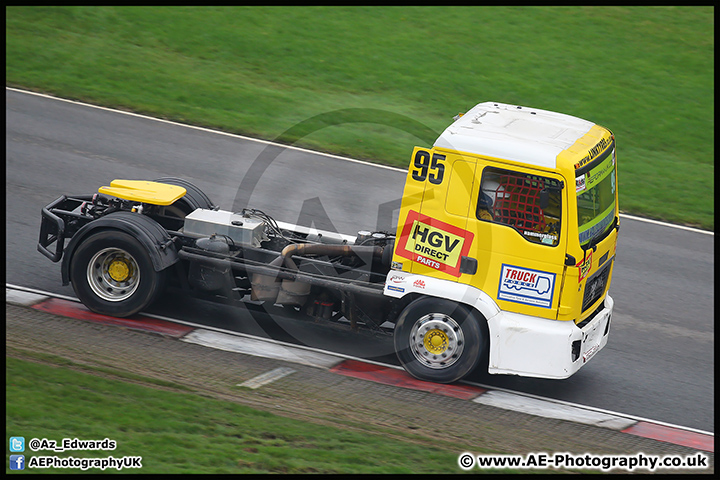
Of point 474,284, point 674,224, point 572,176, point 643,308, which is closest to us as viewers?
point 572,176

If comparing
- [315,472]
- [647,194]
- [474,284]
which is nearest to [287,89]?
[647,194]

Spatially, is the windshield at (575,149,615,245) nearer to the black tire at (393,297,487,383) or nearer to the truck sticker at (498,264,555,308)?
the truck sticker at (498,264,555,308)

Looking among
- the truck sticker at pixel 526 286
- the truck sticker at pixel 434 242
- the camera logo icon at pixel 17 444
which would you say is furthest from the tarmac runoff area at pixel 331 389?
the camera logo icon at pixel 17 444

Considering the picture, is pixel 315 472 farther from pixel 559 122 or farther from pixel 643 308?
pixel 643 308

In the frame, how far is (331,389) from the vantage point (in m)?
8.78

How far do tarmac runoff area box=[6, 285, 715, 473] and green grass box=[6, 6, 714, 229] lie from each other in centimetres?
716

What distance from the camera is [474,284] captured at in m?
8.65

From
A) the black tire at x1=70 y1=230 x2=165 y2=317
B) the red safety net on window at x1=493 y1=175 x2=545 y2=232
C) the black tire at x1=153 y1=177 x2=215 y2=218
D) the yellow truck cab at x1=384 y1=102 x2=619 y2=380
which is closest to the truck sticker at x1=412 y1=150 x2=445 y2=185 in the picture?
the yellow truck cab at x1=384 y1=102 x2=619 y2=380

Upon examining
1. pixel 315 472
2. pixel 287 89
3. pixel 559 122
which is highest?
pixel 287 89

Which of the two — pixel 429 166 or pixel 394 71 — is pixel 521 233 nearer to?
pixel 429 166

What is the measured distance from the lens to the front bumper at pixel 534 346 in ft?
27.9

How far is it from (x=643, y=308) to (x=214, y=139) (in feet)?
28.6

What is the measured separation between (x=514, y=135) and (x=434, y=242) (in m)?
1.38

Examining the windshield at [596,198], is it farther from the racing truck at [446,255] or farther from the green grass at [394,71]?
the green grass at [394,71]
